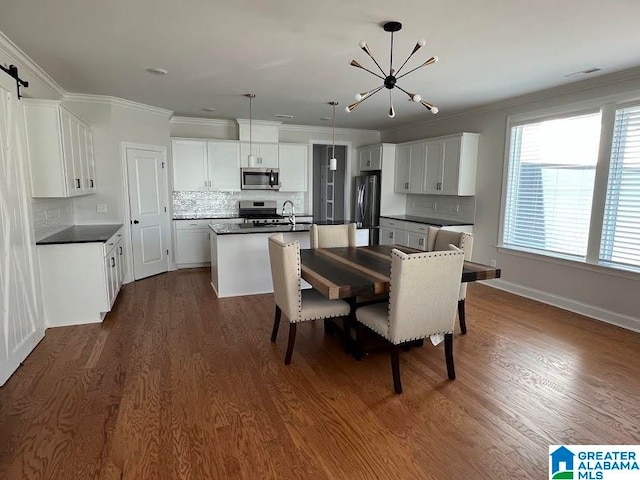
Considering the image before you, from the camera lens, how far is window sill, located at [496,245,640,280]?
3.79 m

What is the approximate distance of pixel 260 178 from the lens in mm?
6695

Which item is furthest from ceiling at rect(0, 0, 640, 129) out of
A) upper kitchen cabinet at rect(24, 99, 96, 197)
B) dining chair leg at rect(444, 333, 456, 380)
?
dining chair leg at rect(444, 333, 456, 380)

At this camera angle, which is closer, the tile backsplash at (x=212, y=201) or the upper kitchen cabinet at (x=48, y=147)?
the upper kitchen cabinet at (x=48, y=147)

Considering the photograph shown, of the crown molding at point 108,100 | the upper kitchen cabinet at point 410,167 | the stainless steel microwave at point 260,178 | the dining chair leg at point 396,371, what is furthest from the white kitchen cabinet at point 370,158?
the dining chair leg at point 396,371

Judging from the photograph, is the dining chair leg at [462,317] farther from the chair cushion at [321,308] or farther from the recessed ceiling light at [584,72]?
the recessed ceiling light at [584,72]

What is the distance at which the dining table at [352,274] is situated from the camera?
2.53m

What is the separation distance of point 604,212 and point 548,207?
676 millimetres

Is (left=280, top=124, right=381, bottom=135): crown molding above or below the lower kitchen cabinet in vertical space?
above

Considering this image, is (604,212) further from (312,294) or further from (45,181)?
(45,181)

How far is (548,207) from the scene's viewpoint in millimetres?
4625

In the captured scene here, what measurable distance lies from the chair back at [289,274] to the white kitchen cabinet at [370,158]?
15.1ft

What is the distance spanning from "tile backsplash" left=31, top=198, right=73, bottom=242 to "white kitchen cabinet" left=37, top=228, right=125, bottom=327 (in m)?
0.33

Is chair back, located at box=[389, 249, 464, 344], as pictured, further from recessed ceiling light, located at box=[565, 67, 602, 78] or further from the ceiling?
recessed ceiling light, located at box=[565, 67, 602, 78]

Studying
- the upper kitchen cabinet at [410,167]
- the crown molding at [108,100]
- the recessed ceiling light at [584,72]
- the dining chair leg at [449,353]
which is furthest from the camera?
the upper kitchen cabinet at [410,167]
